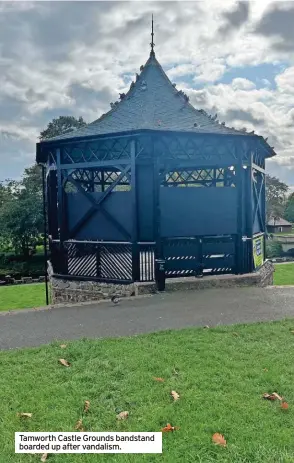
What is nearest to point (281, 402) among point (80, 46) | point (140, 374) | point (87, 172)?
point (140, 374)

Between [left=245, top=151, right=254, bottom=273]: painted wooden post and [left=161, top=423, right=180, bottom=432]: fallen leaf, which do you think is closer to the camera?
[left=161, top=423, right=180, bottom=432]: fallen leaf

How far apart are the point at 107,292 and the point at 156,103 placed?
549 cm

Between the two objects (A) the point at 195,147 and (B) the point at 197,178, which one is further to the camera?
(B) the point at 197,178

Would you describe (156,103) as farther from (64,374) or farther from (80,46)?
(64,374)

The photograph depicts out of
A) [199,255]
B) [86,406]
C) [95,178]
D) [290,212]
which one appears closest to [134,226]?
[199,255]

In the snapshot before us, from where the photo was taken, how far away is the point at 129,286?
337 inches

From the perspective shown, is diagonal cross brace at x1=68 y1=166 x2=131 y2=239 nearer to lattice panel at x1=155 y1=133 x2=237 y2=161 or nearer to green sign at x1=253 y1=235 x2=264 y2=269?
lattice panel at x1=155 y1=133 x2=237 y2=161

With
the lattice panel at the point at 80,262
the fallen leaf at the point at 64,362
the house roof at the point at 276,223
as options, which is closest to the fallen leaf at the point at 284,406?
the fallen leaf at the point at 64,362

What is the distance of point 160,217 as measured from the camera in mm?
9031

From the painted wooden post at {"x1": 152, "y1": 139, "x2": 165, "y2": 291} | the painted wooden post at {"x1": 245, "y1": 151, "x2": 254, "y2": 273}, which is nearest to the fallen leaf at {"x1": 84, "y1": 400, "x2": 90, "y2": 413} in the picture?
the painted wooden post at {"x1": 152, "y1": 139, "x2": 165, "y2": 291}

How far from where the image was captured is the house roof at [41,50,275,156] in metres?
9.08

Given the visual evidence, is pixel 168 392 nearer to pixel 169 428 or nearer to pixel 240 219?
pixel 169 428
